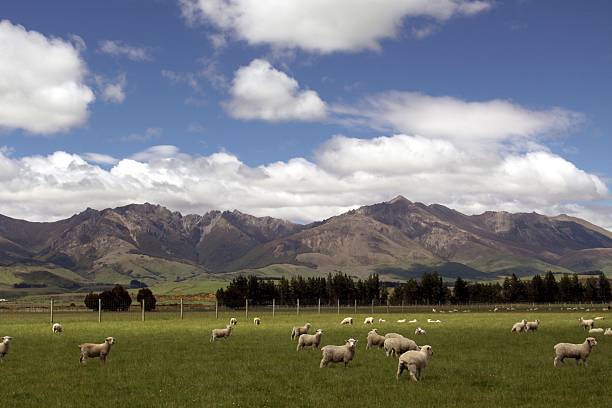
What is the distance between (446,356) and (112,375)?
16312 mm

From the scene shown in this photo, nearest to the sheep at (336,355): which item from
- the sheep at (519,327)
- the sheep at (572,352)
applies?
the sheep at (572,352)

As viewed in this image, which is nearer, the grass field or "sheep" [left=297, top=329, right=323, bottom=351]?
the grass field

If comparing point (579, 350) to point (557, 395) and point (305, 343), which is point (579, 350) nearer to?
point (557, 395)

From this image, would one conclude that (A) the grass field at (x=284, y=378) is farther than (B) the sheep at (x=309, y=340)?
No

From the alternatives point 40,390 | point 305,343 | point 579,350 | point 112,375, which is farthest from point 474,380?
point 40,390

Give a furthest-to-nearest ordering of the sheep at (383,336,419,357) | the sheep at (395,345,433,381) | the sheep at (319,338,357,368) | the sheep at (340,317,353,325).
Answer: the sheep at (340,317,353,325) < the sheep at (383,336,419,357) < the sheep at (319,338,357,368) < the sheep at (395,345,433,381)

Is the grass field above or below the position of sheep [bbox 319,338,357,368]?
below

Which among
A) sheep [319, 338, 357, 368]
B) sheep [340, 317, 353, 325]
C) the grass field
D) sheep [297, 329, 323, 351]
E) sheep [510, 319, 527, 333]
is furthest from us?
sheep [340, 317, 353, 325]

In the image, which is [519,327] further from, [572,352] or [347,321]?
[572,352]

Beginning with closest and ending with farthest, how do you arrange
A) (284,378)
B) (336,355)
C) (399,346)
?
(284,378)
(336,355)
(399,346)

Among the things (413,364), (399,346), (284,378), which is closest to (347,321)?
(399,346)

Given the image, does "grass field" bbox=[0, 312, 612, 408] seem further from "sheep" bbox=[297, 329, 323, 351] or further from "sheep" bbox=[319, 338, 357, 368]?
"sheep" bbox=[297, 329, 323, 351]

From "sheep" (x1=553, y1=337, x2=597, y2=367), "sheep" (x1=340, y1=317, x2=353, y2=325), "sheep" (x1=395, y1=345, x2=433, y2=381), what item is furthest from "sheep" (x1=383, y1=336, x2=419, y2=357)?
"sheep" (x1=340, y1=317, x2=353, y2=325)

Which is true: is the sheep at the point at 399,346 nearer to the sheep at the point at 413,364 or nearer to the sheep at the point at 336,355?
the sheep at the point at 336,355
